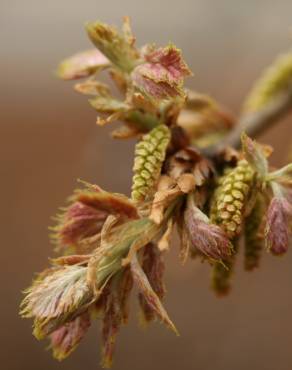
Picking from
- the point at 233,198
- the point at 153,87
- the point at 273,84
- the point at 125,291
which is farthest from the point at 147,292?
the point at 273,84

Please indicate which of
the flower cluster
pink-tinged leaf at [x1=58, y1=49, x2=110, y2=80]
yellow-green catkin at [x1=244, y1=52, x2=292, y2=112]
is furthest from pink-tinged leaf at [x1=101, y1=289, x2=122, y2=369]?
yellow-green catkin at [x1=244, y1=52, x2=292, y2=112]

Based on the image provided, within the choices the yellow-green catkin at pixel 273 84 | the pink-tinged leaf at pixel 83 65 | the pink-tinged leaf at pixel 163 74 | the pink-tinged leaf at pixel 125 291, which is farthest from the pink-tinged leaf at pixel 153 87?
the yellow-green catkin at pixel 273 84

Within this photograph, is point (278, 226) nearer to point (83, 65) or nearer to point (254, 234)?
point (254, 234)

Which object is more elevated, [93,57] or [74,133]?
[74,133]

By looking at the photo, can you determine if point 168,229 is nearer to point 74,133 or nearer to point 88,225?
point 88,225

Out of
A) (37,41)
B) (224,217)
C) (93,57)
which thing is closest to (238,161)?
(224,217)

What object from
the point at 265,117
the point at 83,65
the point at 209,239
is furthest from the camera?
the point at 265,117
